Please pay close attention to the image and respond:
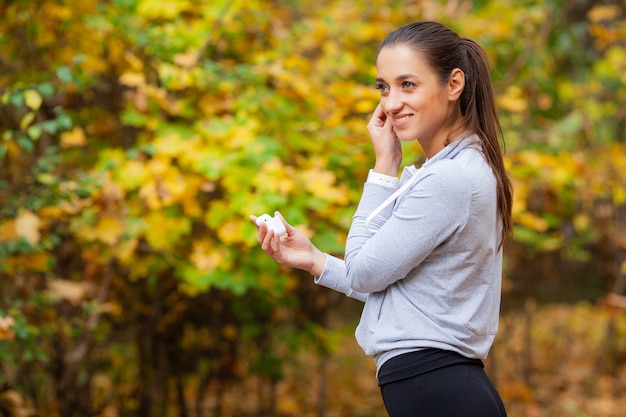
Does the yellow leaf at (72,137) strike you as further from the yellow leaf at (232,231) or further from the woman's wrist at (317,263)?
the woman's wrist at (317,263)

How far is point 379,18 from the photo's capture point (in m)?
4.31

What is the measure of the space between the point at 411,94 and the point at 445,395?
66 centimetres

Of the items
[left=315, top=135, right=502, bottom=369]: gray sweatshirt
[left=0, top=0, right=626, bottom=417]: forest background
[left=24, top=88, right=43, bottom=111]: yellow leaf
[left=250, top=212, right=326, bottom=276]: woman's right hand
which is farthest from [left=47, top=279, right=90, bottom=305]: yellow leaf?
[left=315, top=135, right=502, bottom=369]: gray sweatshirt

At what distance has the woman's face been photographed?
1.60 meters

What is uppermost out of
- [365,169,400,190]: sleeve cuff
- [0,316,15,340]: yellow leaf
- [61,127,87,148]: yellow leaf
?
[365,169,400,190]: sleeve cuff

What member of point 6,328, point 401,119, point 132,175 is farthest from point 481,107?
point 6,328

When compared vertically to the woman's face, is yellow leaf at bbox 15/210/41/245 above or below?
below

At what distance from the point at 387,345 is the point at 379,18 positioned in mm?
3079

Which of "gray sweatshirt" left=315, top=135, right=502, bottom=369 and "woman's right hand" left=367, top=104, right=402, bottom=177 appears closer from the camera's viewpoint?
"gray sweatshirt" left=315, top=135, right=502, bottom=369

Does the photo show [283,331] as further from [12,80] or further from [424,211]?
[424,211]

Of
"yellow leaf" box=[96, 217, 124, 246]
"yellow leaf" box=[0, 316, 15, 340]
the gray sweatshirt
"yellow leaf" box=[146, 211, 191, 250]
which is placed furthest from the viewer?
"yellow leaf" box=[146, 211, 191, 250]

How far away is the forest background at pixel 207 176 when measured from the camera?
2.91 m

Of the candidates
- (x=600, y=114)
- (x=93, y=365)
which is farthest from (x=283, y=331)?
(x=600, y=114)

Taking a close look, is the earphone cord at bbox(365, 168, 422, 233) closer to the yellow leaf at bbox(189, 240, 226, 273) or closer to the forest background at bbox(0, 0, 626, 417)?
the forest background at bbox(0, 0, 626, 417)
